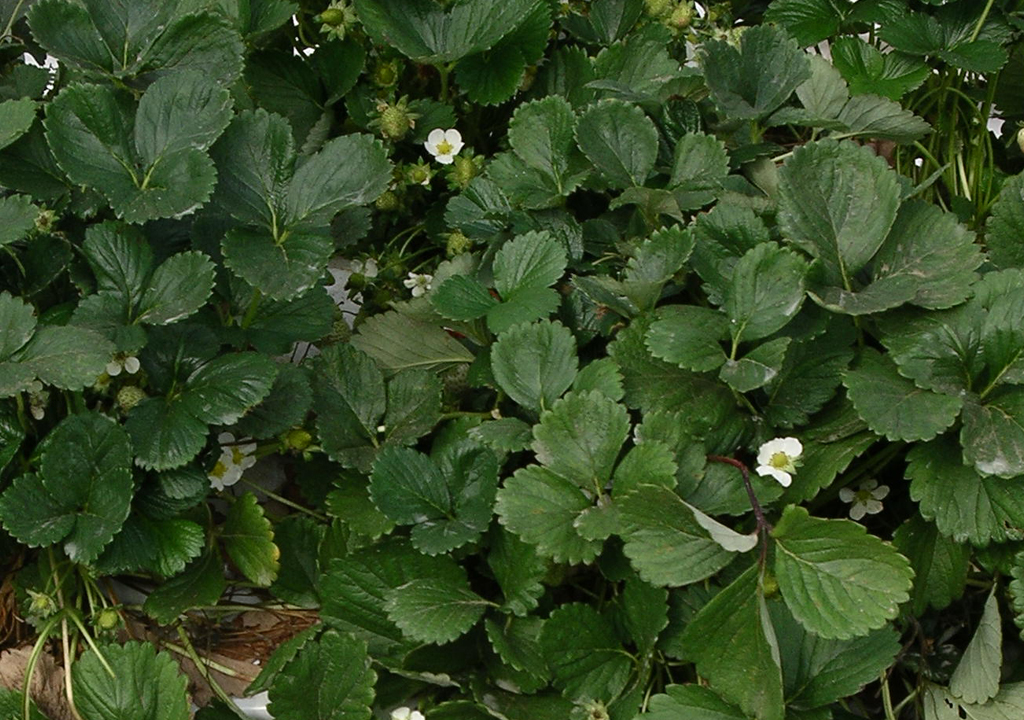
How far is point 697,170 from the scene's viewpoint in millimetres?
1304

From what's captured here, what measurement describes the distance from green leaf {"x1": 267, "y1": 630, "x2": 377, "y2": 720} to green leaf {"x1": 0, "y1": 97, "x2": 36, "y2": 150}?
588 millimetres

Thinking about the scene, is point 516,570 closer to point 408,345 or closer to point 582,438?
point 582,438

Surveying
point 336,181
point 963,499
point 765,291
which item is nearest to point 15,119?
point 336,181

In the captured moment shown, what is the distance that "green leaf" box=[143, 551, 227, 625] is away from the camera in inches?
47.3

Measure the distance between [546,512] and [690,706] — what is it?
221mm

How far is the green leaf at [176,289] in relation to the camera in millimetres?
1143

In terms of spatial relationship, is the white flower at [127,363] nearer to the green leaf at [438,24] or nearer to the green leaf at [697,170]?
the green leaf at [438,24]

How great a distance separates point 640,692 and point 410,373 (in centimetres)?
41

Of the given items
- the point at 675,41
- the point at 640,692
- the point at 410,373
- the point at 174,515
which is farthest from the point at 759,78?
the point at 174,515

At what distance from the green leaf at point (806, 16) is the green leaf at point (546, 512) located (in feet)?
2.45

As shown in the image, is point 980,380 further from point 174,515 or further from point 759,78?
point 174,515

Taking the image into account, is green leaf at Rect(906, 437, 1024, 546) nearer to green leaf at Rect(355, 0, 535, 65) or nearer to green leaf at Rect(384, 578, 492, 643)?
green leaf at Rect(384, 578, 492, 643)

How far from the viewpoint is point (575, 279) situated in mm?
1210

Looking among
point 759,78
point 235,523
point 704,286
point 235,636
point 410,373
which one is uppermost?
point 759,78
